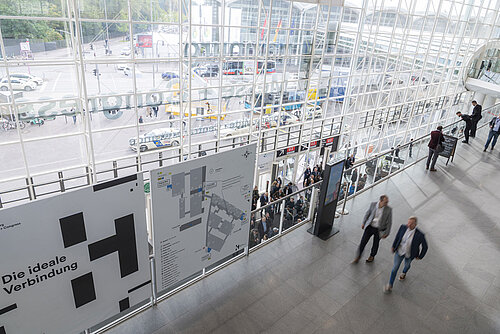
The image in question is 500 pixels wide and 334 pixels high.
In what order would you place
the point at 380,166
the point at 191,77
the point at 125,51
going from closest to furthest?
1. the point at 380,166
2. the point at 125,51
3. the point at 191,77

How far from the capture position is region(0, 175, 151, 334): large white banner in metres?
3.11

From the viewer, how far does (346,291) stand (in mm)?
5195

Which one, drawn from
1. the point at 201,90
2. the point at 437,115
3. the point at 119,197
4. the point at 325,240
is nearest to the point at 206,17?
the point at 201,90

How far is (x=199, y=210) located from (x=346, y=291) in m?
2.57

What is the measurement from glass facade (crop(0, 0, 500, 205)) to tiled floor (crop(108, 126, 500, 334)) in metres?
6.55

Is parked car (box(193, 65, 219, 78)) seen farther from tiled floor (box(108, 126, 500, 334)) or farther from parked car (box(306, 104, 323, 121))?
tiled floor (box(108, 126, 500, 334))

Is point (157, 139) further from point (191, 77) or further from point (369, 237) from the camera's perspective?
point (369, 237)

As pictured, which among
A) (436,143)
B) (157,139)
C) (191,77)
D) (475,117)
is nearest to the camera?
(436,143)

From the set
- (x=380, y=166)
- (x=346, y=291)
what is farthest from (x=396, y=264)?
(x=380, y=166)

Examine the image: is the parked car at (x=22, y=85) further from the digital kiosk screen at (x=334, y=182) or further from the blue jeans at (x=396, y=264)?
the blue jeans at (x=396, y=264)

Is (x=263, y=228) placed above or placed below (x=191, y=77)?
below

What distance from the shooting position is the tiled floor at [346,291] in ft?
Answer: 15.0

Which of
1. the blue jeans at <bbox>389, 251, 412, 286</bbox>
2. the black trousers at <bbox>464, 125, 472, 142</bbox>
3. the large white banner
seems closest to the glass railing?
the blue jeans at <bbox>389, 251, 412, 286</bbox>

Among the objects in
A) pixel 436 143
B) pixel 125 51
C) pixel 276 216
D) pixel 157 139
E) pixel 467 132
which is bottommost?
pixel 157 139
